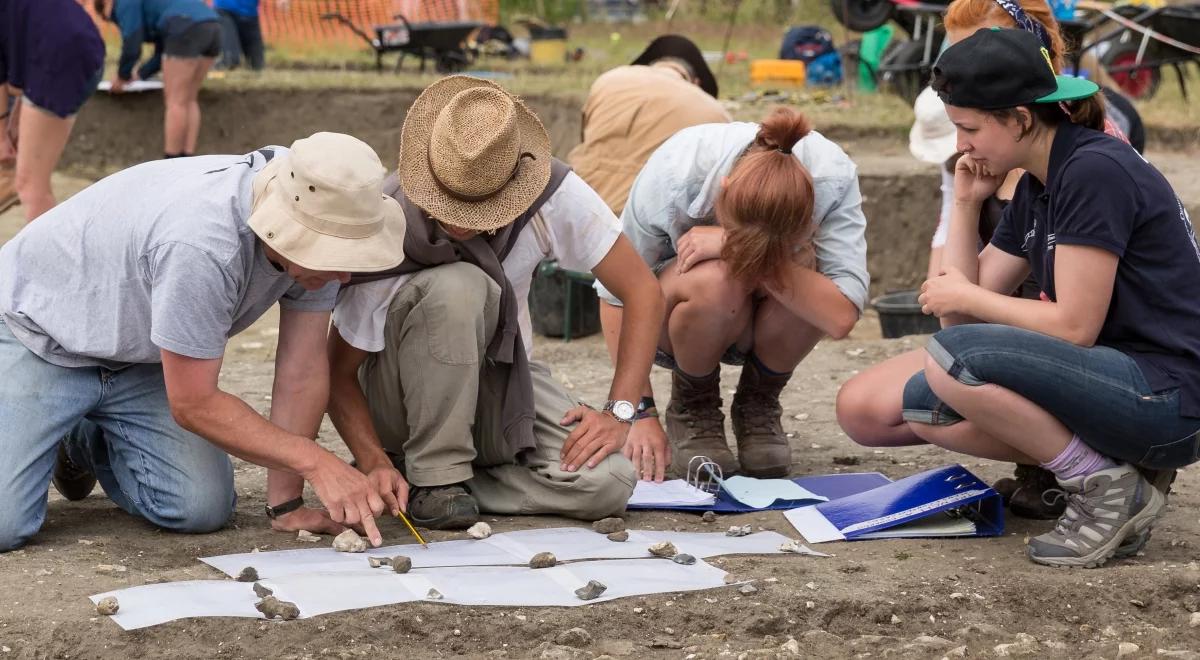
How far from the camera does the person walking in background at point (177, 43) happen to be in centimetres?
904

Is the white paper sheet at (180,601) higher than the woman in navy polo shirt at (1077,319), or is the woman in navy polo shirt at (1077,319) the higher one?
the woman in navy polo shirt at (1077,319)

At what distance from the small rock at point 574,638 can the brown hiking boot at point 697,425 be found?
4.24ft

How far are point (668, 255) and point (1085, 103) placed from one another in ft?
4.02

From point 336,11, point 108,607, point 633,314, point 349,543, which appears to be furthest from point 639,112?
point 336,11

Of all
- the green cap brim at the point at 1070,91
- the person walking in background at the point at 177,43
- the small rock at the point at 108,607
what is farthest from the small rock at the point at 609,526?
the person walking in background at the point at 177,43

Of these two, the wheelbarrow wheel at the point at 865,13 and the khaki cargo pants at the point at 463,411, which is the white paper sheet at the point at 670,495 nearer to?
the khaki cargo pants at the point at 463,411

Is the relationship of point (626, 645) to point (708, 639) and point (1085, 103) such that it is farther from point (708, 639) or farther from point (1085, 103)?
point (1085, 103)

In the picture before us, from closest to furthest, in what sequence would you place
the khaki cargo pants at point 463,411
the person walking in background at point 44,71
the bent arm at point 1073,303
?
1. the bent arm at point 1073,303
2. the khaki cargo pants at point 463,411
3. the person walking in background at point 44,71

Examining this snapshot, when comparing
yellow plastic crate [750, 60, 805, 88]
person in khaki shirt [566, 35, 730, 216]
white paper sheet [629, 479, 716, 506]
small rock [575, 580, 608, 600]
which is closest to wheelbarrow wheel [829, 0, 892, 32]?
yellow plastic crate [750, 60, 805, 88]

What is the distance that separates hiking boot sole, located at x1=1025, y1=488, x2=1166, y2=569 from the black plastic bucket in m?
2.79

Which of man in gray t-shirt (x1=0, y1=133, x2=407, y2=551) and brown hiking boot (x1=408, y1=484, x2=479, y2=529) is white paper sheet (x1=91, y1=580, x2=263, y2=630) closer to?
man in gray t-shirt (x1=0, y1=133, x2=407, y2=551)

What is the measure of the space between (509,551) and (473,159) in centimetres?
84

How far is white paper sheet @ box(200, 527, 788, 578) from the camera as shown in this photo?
2945mm

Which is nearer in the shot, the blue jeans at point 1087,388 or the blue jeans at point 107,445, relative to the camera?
the blue jeans at point 1087,388
